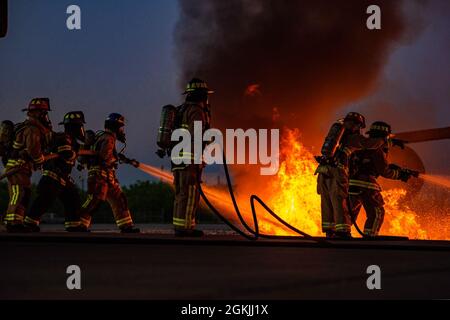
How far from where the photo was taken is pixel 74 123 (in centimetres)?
1479

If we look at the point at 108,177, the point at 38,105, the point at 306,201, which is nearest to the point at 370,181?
the point at 108,177

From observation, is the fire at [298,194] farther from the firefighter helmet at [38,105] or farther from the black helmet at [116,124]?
the firefighter helmet at [38,105]

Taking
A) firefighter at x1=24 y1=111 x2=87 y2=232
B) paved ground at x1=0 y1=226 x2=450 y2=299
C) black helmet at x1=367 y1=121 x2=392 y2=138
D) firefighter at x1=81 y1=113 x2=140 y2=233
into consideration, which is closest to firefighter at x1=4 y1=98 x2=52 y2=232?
firefighter at x1=24 y1=111 x2=87 y2=232

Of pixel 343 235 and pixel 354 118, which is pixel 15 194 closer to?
pixel 343 235

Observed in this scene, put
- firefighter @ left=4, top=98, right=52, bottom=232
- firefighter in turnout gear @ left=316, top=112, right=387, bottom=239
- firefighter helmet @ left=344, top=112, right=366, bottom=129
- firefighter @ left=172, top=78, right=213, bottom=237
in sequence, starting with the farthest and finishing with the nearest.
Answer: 1. firefighter @ left=4, top=98, right=52, bottom=232
2. firefighter helmet @ left=344, top=112, right=366, bottom=129
3. firefighter in turnout gear @ left=316, top=112, right=387, bottom=239
4. firefighter @ left=172, top=78, right=213, bottom=237

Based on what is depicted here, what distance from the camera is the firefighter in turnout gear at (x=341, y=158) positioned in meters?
13.3

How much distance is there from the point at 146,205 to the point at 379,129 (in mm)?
65681

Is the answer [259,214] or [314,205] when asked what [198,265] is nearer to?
[314,205]

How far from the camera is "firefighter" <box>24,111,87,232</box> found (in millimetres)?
13953

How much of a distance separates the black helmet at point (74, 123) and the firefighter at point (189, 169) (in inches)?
110

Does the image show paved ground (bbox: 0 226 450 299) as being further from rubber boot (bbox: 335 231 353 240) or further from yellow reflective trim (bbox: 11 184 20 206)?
yellow reflective trim (bbox: 11 184 20 206)

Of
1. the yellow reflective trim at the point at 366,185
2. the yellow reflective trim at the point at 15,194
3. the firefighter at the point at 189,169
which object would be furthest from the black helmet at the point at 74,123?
the yellow reflective trim at the point at 366,185

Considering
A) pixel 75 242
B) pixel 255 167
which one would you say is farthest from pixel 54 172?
pixel 255 167

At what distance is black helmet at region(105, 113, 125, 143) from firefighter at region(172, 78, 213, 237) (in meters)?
2.42
